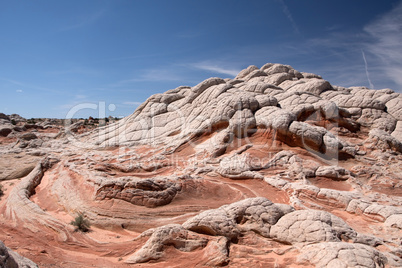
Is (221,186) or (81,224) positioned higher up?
(221,186)

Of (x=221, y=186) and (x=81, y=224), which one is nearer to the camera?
(x=81, y=224)

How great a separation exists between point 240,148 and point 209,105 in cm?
393

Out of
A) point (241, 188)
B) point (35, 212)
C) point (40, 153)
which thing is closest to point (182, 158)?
point (241, 188)

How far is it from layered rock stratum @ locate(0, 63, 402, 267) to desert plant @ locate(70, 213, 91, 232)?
0.19m

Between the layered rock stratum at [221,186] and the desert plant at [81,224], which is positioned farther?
the desert plant at [81,224]

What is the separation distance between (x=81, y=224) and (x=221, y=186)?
5132 millimetres

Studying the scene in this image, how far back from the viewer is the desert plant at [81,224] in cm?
805

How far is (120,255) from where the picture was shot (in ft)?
21.3

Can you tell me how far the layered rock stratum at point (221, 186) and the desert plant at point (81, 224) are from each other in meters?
0.19

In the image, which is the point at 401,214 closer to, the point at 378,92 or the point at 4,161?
the point at 378,92

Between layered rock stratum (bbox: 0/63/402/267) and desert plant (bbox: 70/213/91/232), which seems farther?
desert plant (bbox: 70/213/91/232)

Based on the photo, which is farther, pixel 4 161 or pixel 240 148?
pixel 4 161

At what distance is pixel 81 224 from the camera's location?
320 inches

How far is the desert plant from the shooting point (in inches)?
317
